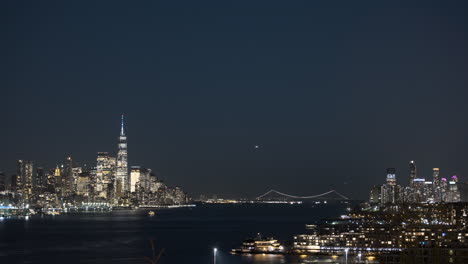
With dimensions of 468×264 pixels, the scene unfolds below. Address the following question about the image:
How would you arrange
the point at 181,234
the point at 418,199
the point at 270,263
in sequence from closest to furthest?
1. the point at 270,263
2. the point at 181,234
3. the point at 418,199

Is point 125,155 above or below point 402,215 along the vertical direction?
above

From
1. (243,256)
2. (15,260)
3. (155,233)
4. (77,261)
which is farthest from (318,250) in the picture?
(155,233)

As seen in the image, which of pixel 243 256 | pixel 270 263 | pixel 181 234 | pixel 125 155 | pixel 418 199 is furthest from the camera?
pixel 125 155

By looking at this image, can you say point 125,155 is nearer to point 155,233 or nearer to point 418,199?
point 418,199

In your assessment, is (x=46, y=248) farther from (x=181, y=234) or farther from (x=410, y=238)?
(x=410, y=238)

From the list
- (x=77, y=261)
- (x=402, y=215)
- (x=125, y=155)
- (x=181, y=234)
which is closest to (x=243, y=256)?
(x=77, y=261)

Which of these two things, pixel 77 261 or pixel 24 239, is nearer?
pixel 77 261

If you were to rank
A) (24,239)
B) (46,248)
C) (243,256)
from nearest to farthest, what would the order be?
(243,256), (46,248), (24,239)
